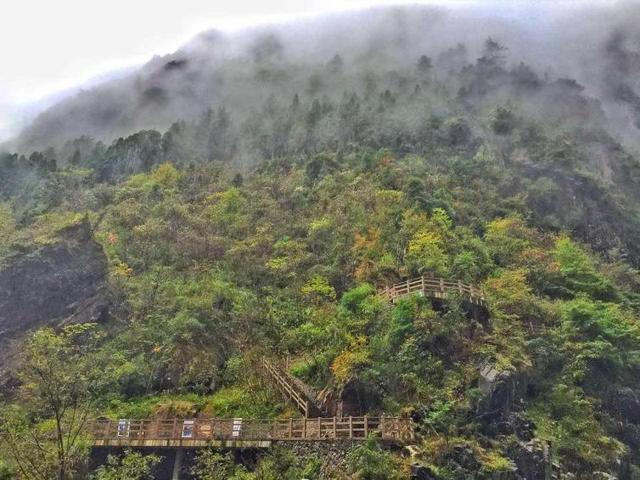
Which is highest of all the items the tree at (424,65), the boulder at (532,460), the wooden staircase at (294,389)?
the tree at (424,65)

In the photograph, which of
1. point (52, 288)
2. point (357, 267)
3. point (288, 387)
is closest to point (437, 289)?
point (357, 267)

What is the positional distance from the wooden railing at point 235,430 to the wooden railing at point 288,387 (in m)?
1.93

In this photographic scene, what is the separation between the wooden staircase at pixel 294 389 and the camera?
109ft

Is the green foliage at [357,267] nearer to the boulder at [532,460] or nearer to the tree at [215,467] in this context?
the tree at [215,467]

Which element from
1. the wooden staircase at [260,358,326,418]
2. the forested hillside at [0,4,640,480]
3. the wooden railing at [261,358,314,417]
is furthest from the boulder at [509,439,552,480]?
the wooden railing at [261,358,314,417]

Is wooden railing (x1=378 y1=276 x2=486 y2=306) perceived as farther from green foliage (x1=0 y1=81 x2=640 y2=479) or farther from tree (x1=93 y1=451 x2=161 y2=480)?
tree (x1=93 y1=451 x2=161 y2=480)

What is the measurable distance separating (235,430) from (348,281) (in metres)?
15.4

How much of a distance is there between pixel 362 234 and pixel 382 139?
21915mm

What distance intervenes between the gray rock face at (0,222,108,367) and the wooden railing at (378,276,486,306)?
813 inches

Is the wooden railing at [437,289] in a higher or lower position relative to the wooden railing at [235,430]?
higher

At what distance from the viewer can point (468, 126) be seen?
67750 mm

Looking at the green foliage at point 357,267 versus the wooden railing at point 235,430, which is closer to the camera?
the wooden railing at point 235,430

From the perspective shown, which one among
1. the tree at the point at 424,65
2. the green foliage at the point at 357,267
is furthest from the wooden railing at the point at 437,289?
the tree at the point at 424,65

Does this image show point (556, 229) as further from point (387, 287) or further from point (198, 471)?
point (198, 471)
